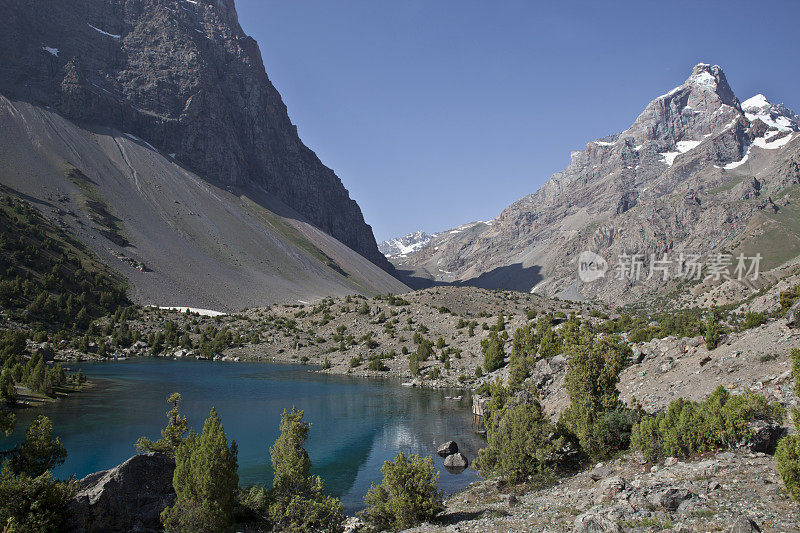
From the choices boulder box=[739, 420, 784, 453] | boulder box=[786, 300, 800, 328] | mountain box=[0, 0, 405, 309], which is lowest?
boulder box=[739, 420, 784, 453]

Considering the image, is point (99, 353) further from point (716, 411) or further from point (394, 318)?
point (716, 411)

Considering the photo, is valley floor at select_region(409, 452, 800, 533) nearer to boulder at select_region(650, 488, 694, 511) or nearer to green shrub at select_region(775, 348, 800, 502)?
boulder at select_region(650, 488, 694, 511)

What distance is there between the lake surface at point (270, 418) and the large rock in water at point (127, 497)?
7329 millimetres

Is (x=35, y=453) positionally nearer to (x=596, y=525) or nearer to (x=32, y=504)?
(x=32, y=504)

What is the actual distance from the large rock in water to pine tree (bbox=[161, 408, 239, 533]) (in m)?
1.87

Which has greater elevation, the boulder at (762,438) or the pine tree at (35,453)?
the boulder at (762,438)

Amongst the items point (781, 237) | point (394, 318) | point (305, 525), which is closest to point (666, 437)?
point (305, 525)

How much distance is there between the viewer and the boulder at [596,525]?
1193 cm

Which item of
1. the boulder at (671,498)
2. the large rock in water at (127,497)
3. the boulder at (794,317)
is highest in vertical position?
the boulder at (794,317)

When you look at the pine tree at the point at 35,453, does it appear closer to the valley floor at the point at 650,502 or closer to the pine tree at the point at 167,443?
the pine tree at the point at 167,443

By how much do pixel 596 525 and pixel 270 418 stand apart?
3212cm

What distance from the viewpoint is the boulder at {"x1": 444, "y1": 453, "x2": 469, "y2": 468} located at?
28.0 metres

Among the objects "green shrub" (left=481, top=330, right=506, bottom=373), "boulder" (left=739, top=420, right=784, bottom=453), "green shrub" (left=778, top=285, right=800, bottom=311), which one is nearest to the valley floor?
"boulder" (left=739, top=420, right=784, bottom=453)

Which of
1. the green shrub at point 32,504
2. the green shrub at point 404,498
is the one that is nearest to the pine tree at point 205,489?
the green shrub at point 32,504
